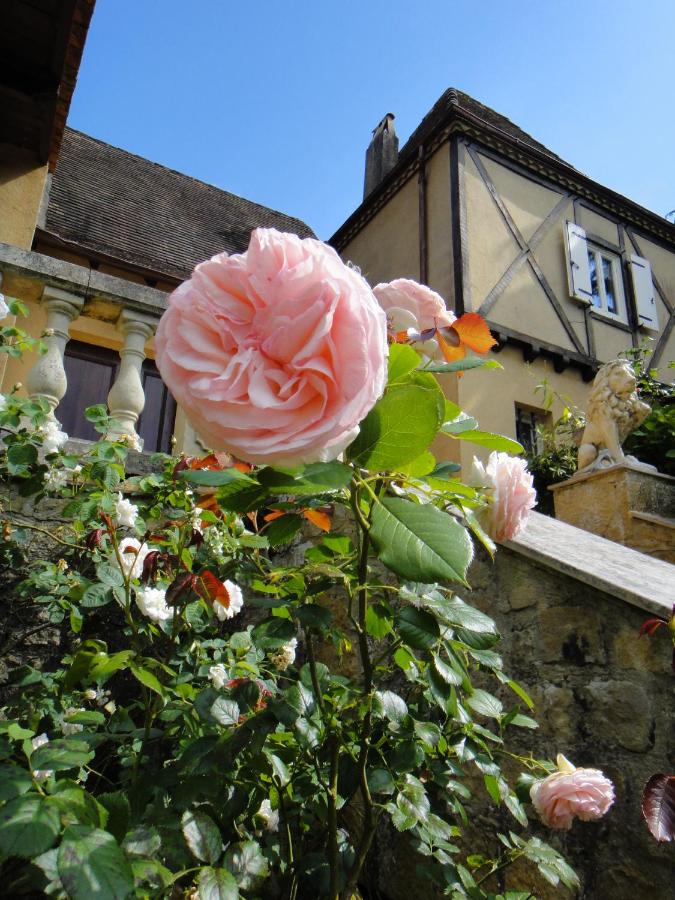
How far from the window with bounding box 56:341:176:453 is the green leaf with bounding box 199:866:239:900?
6382 millimetres

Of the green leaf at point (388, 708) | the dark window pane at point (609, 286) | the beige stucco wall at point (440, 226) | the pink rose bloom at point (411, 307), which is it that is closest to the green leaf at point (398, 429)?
the pink rose bloom at point (411, 307)

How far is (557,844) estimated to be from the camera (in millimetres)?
1302

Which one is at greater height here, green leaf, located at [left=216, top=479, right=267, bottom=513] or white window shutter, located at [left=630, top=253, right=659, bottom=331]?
white window shutter, located at [left=630, top=253, right=659, bottom=331]

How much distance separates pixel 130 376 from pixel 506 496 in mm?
2088

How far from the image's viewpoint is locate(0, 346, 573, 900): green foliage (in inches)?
26.7

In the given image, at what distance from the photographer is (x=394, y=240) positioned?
29.8 feet

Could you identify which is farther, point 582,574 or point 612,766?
point 582,574

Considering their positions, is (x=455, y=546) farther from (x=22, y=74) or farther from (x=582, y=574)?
(x=22, y=74)

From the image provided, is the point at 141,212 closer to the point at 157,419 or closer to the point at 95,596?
the point at 157,419

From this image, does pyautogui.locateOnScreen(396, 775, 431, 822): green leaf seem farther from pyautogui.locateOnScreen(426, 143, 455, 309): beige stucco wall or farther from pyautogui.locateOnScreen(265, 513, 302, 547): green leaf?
pyautogui.locateOnScreen(426, 143, 455, 309): beige stucco wall

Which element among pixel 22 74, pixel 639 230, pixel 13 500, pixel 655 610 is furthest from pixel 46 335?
pixel 639 230

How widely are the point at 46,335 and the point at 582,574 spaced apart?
2.07 m

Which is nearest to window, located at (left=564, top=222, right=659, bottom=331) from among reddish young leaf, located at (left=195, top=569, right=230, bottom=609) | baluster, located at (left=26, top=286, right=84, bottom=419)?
baluster, located at (left=26, top=286, right=84, bottom=419)

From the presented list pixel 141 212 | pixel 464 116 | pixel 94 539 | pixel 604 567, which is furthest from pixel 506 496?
pixel 141 212
